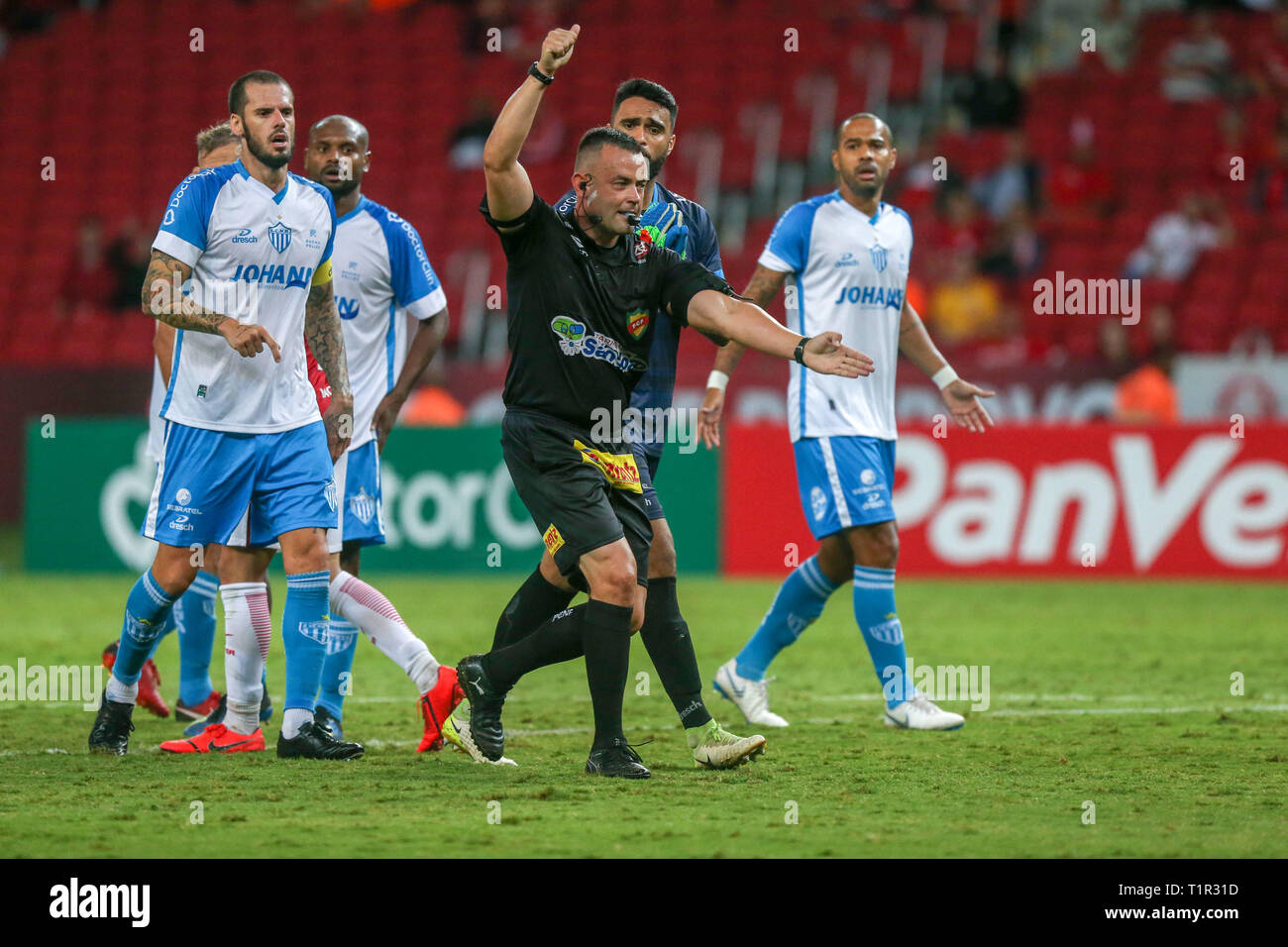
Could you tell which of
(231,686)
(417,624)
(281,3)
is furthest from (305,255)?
(281,3)

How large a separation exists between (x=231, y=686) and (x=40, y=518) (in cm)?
890

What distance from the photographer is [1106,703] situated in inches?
308

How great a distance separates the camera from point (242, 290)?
6.29m

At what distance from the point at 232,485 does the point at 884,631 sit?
2.82 meters

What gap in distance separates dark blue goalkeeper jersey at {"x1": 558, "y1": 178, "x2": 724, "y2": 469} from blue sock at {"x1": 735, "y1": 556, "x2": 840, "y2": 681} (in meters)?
1.21

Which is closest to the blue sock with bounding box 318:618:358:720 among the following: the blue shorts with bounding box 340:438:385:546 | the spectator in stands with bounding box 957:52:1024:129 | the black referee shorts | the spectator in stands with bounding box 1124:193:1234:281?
the blue shorts with bounding box 340:438:385:546

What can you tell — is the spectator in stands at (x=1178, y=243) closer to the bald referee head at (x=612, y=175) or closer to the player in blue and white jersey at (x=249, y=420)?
the bald referee head at (x=612, y=175)

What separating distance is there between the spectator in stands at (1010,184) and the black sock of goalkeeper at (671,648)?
12.7m

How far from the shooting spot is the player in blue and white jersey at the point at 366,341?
269 inches

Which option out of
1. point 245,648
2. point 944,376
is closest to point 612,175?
point 245,648

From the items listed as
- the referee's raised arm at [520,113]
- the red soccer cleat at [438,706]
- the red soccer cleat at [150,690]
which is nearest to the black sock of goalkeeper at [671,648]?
the red soccer cleat at [438,706]

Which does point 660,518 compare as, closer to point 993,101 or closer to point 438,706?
point 438,706

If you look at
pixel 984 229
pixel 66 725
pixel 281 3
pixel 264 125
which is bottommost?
pixel 66 725

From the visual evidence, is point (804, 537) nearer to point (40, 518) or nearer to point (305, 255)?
point (40, 518)
